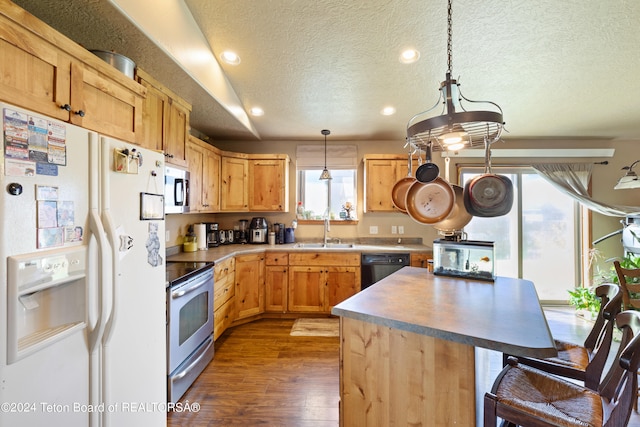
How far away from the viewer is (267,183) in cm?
375

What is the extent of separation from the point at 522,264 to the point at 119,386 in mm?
4805

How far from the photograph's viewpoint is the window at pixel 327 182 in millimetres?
3990

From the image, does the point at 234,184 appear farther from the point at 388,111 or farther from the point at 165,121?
the point at 388,111

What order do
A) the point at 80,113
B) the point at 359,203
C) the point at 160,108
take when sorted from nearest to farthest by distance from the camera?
the point at 80,113
the point at 160,108
the point at 359,203

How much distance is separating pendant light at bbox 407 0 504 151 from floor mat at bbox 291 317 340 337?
2374mm

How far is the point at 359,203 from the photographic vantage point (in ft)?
13.3

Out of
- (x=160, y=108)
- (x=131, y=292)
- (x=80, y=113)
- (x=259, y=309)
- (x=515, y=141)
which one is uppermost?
(x=515, y=141)

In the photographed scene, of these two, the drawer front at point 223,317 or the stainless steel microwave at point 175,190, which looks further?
the drawer front at point 223,317

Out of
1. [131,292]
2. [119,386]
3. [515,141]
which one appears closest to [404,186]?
[131,292]

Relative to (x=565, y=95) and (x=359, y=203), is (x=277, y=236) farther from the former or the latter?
(x=565, y=95)

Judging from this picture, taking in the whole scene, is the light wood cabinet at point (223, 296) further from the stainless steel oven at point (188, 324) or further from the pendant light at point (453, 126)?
the pendant light at point (453, 126)

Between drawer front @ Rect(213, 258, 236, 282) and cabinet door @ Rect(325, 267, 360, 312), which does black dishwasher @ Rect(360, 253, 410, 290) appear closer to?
cabinet door @ Rect(325, 267, 360, 312)

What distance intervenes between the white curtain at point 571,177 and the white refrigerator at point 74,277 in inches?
189

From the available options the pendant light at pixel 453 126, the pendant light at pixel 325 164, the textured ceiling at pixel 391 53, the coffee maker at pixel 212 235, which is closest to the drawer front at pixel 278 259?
the coffee maker at pixel 212 235
